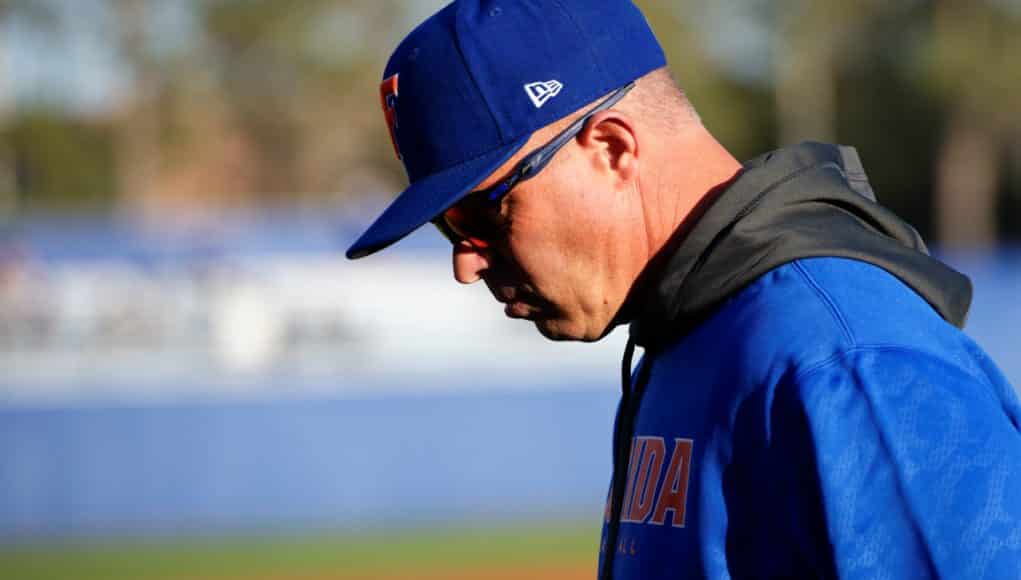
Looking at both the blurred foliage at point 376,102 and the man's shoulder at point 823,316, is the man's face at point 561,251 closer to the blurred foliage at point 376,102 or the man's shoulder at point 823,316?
the man's shoulder at point 823,316

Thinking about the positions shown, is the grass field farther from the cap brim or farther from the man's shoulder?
the man's shoulder

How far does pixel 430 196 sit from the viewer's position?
1.92 meters

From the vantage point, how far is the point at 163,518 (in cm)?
1434

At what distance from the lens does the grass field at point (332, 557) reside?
11.2 meters

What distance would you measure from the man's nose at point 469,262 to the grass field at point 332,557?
869 cm

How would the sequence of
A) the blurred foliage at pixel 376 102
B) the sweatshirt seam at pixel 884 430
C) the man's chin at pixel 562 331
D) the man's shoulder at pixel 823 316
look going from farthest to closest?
the blurred foliage at pixel 376 102 < the man's chin at pixel 562 331 < the man's shoulder at pixel 823 316 < the sweatshirt seam at pixel 884 430

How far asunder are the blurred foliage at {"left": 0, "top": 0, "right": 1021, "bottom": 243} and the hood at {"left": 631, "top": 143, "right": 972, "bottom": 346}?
74.0 ft

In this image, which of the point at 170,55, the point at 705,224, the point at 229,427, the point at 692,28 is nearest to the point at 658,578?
the point at 705,224

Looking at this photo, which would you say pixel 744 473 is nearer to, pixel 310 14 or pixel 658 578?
pixel 658 578

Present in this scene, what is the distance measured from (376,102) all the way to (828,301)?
25.9 meters

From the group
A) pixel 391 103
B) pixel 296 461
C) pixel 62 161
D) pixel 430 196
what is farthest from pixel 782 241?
pixel 62 161

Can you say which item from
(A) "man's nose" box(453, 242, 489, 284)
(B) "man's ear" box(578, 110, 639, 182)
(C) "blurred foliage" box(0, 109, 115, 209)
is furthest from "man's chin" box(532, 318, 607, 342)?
(C) "blurred foliage" box(0, 109, 115, 209)

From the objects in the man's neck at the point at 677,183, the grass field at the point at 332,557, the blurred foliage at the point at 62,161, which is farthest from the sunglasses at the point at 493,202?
the blurred foliage at the point at 62,161

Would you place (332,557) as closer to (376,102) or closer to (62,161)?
(376,102)
